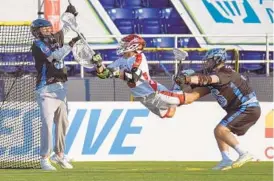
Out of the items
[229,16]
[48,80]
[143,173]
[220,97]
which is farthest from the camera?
[229,16]

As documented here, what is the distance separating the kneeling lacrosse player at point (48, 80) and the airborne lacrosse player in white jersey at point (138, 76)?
1049mm

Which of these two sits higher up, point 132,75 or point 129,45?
point 129,45

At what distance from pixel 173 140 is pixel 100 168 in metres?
3.19

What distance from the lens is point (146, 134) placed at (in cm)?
2117

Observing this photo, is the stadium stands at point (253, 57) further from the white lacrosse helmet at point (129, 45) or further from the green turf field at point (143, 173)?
the white lacrosse helmet at point (129, 45)

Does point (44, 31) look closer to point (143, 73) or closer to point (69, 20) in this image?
point (69, 20)

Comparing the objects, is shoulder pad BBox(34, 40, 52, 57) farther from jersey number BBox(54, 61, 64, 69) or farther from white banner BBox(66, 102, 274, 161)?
white banner BBox(66, 102, 274, 161)

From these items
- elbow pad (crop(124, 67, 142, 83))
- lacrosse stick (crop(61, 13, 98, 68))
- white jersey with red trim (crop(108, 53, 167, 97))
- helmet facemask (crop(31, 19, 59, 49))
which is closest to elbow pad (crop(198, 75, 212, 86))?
white jersey with red trim (crop(108, 53, 167, 97))

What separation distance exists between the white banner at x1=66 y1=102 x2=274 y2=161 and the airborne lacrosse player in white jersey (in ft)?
11.8

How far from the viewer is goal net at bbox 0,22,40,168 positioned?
1929 cm

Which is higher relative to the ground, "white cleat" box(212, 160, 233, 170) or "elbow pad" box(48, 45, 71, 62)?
"elbow pad" box(48, 45, 71, 62)

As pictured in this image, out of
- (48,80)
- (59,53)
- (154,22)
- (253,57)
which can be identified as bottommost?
(253,57)

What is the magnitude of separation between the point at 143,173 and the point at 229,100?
261 centimetres

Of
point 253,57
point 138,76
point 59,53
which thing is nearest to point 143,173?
point 138,76
